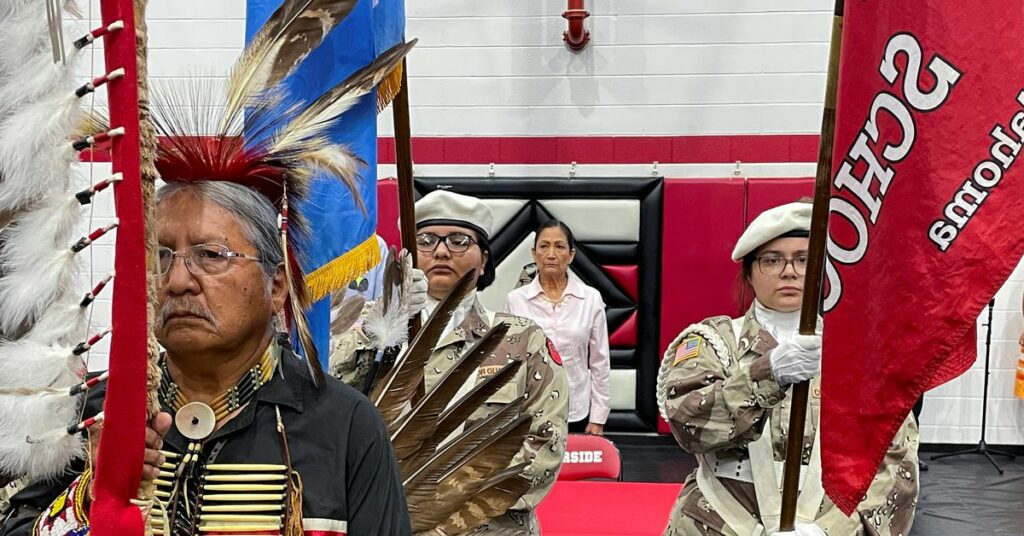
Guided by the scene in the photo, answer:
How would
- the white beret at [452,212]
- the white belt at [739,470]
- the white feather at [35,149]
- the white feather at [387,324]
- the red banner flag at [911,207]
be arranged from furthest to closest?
1. the white beret at [452,212]
2. the white belt at [739,470]
3. the white feather at [387,324]
4. the red banner flag at [911,207]
5. the white feather at [35,149]

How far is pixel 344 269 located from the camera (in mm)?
2234

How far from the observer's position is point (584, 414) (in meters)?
6.04

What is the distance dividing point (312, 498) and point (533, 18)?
243 inches

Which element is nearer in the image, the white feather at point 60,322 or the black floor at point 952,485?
the white feather at point 60,322

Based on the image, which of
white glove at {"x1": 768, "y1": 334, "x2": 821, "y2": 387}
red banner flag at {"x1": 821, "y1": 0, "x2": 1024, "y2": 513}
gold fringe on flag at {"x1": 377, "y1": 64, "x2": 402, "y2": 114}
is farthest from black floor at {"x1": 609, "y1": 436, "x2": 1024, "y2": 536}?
gold fringe on flag at {"x1": 377, "y1": 64, "x2": 402, "y2": 114}

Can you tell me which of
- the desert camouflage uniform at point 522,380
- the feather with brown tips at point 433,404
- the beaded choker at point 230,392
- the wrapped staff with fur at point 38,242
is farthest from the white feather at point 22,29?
the desert camouflage uniform at point 522,380

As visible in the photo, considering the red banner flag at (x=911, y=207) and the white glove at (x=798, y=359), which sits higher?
the red banner flag at (x=911, y=207)

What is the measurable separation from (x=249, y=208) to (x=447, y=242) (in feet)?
5.46

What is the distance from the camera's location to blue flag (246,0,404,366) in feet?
7.09

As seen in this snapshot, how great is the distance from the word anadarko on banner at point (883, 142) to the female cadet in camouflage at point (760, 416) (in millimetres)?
361

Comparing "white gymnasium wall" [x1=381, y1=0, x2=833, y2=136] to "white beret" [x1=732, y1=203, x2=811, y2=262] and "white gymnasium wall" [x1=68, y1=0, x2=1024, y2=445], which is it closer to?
"white gymnasium wall" [x1=68, y1=0, x2=1024, y2=445]

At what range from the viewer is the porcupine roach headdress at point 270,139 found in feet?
4.85

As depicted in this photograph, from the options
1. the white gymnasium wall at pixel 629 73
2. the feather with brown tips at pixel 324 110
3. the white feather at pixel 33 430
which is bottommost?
the white feather at pixel 33 430

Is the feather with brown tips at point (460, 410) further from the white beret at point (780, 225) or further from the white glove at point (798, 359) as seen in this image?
the white beret at point (780, 225)
